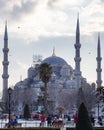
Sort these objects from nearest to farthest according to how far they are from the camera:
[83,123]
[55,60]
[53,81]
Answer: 1. [83,123]
2. [53,81]
3. [55,60]

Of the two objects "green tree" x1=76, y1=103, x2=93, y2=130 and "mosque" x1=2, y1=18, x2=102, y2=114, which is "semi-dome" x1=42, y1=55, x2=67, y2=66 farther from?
"green tree" x1=76, y1=103, x2=93, y2=130

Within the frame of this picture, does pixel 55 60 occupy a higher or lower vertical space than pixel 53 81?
higher

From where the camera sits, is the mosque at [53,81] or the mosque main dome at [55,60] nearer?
the mosque at [53,81]

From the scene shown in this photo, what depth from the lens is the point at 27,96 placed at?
354 feet

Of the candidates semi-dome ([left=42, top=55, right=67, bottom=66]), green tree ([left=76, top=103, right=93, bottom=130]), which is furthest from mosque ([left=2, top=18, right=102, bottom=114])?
green tree ([left=76, top=103, right=93, bottom=130])

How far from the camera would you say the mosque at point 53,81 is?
357 feet

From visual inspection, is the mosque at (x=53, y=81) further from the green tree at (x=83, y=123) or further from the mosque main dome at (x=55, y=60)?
the green tree at (x=83, y=123)

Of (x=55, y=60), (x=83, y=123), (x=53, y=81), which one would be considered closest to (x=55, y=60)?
(x=55, y=60)

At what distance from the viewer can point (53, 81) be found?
427ft

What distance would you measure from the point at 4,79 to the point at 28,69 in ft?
69.7

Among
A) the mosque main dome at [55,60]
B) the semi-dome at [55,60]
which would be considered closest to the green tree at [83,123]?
the semi-dome at [55,60]

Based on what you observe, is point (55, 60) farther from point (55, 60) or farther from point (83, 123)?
point (83, 123)

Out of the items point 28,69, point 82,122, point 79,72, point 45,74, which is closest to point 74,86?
point 79,72

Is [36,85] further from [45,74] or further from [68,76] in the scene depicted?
[45,74]
